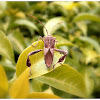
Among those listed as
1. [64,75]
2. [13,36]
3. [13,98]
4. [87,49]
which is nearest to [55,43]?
[64,75]

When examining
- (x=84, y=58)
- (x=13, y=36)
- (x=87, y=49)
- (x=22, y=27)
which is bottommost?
(x=84, y=58)

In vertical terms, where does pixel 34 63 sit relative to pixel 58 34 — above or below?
below

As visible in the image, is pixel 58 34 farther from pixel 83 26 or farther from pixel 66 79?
pixel 66 79

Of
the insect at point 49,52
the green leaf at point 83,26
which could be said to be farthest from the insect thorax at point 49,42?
the green leaf at point 83,26

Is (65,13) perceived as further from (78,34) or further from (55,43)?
(55,43)

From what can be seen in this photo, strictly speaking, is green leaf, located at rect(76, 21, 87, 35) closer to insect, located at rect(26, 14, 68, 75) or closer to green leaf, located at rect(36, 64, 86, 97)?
insect, located at rect(26, 14, 68, 75)

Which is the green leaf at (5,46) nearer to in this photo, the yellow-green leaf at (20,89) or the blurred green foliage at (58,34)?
the blurred green foliage at (58,34)

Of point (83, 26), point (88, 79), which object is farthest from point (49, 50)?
point (83, 26)
